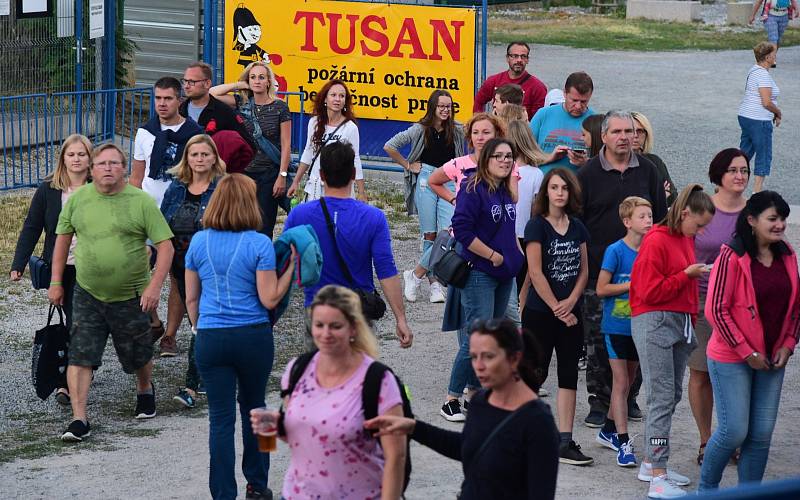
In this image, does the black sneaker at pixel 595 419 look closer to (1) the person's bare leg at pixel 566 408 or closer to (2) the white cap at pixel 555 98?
(1) the person's bare leg at pixel 566 408

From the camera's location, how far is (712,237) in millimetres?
7234

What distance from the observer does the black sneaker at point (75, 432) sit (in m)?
7.55

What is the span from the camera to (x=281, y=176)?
429 inches

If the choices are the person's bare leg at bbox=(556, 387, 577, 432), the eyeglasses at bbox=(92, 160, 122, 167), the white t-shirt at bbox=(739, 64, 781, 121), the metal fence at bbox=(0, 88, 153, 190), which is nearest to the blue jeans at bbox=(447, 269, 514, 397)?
the person's bare leg at bbox=(556, 387, 577, 432)

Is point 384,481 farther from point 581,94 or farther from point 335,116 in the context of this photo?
point 335,116

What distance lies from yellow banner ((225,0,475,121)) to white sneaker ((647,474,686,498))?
775 centimetres

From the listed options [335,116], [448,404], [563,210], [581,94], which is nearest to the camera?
[563,210]

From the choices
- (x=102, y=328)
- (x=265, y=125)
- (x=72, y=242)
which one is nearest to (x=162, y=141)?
(x=72, y=242)

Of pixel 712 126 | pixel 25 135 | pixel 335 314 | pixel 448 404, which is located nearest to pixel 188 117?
pixel 448 404

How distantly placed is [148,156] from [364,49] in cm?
589

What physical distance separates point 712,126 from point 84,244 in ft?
44.2

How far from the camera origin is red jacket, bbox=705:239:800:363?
634 cm

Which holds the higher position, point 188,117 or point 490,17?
point 490,17

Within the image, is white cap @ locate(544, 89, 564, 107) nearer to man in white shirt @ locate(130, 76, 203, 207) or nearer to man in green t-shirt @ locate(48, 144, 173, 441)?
man in white shirt @ locate(130, 76, 203, 207)
